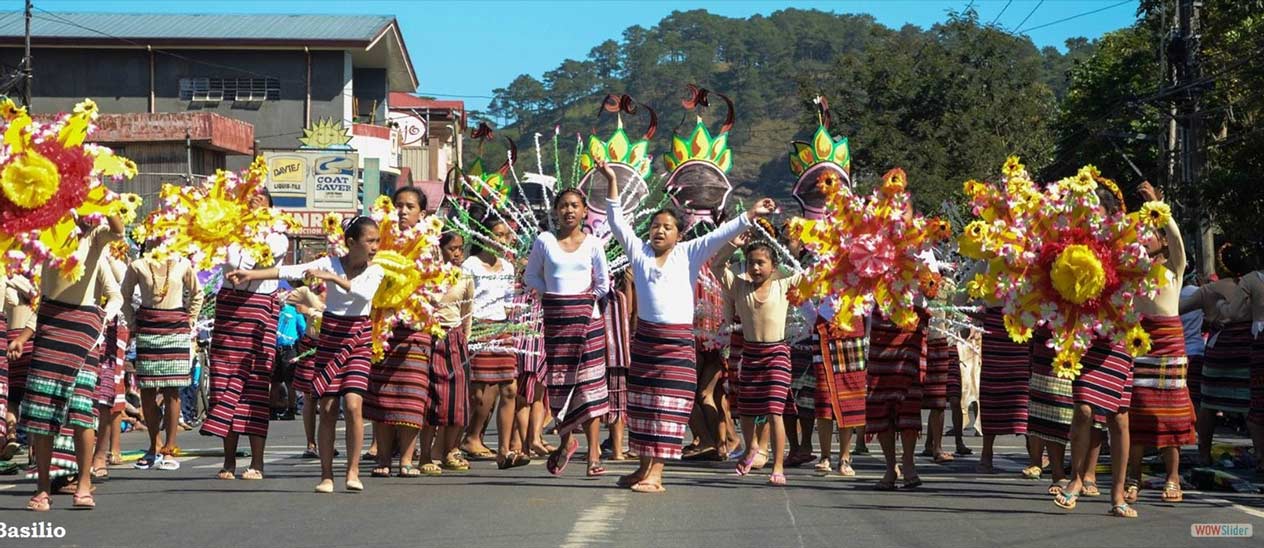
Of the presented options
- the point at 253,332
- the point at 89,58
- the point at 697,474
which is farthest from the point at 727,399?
the point at 89,58

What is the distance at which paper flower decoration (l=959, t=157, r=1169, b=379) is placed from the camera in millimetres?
10273

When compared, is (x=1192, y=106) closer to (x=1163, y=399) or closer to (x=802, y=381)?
(x=802, y=381)

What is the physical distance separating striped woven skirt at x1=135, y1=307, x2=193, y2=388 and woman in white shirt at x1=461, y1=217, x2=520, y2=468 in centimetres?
223

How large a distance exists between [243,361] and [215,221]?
1.21 meters

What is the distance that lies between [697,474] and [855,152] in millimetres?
33183

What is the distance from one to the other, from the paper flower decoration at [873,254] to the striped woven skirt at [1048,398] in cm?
93

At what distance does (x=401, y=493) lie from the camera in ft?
35.9

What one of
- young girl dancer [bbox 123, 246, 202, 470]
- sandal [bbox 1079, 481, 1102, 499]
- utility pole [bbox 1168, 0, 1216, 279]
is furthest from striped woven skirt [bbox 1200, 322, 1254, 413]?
utility pole [bbox 1168, 0, 1216, 279]

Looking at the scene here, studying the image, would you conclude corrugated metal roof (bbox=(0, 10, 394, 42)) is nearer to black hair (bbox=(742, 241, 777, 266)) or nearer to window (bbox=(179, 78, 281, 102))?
window (bbox=(179, 78, 281, 102))

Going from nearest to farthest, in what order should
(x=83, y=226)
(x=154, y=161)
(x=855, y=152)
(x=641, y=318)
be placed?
(x=83, y=226) < (x=641, y=318) < (x=154, y=161) < (x=855, y=152)

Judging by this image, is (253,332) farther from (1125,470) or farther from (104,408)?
(1125,470)

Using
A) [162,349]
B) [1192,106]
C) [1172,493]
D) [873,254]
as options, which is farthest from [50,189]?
[1192,106]

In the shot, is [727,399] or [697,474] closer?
[697,474]

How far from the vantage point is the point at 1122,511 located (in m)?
10.0
